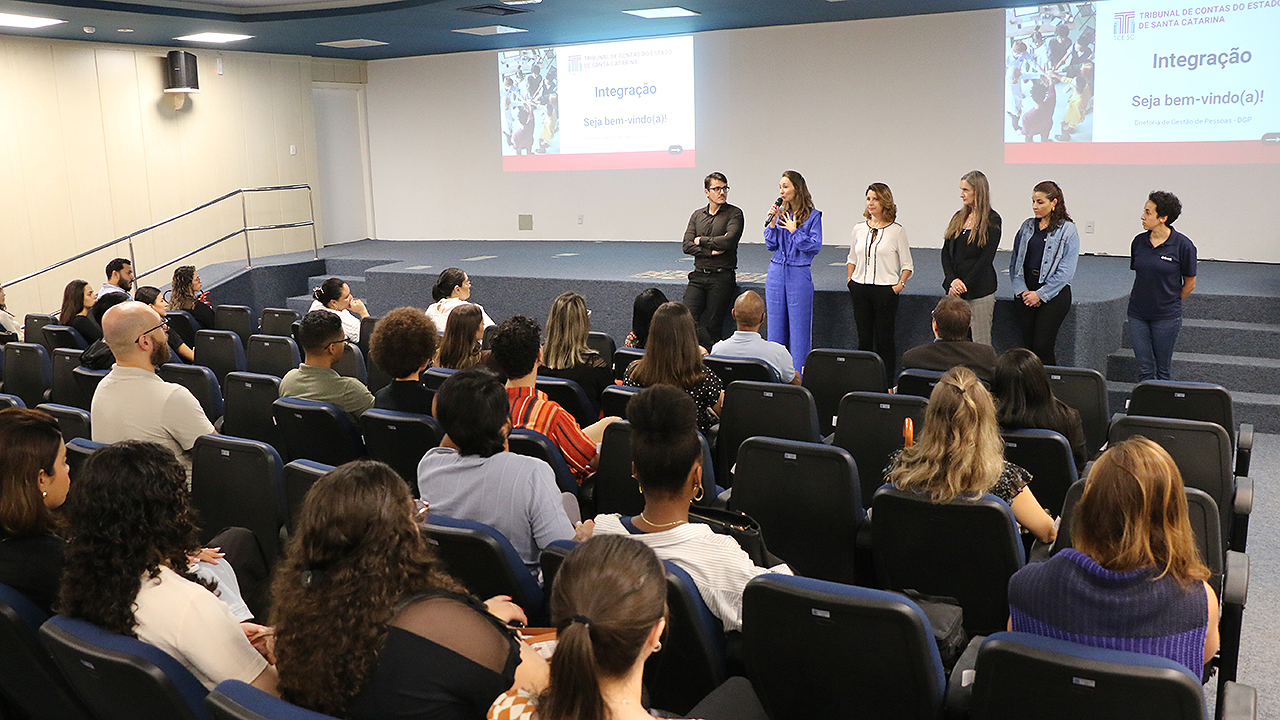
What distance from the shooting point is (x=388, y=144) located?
14.6 metres

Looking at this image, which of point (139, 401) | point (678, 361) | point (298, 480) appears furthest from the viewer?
point (678, 361)

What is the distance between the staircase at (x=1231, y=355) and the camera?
21.3 ft

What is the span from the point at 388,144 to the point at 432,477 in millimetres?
12593

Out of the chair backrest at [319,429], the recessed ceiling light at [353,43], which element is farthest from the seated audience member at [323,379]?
the recessed ceiling light at [353,43]

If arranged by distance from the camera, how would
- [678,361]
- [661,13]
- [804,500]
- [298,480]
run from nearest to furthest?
[298,480], [804,500], [678,361], [661,13]

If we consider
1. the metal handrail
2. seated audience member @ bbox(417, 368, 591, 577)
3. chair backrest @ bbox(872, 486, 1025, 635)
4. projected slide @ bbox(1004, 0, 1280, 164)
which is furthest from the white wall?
seated audience member @ bbox(417, 368, 591, 577)

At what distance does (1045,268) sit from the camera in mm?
6488

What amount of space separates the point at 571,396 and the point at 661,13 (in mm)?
6804

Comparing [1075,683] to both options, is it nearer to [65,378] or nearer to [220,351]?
[65,378]

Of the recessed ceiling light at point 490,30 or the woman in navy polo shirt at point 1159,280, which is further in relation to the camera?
the recessed ceiling light at point 490,30

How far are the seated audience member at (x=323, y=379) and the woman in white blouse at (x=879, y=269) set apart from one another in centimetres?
382

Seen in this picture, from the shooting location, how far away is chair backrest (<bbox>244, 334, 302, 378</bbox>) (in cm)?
612

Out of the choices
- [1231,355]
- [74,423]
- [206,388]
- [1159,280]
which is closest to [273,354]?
[206,388]

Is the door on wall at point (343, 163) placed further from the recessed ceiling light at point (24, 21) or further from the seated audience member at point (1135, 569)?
the seated audience member at point (1135, 569)
